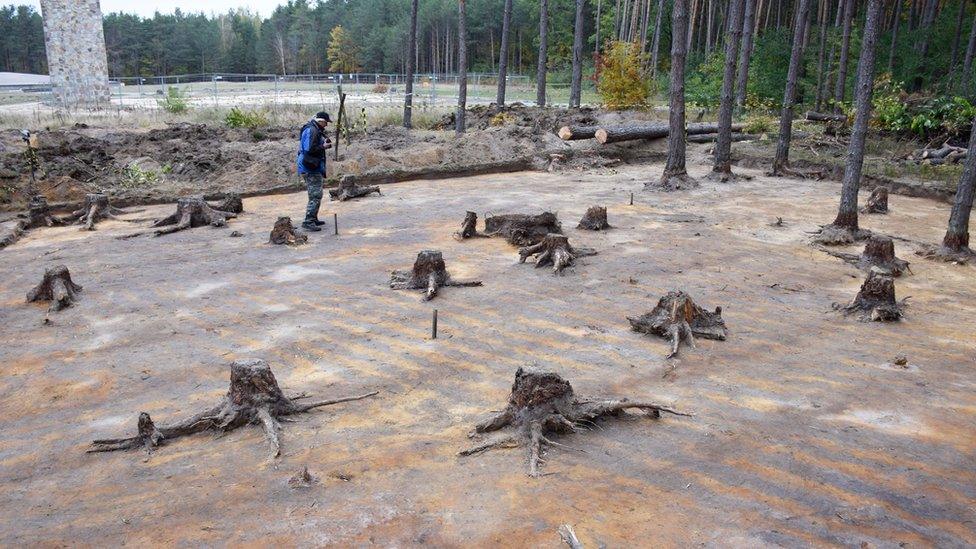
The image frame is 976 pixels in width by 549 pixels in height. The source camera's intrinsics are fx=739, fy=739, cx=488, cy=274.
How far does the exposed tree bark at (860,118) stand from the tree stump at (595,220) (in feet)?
11.4

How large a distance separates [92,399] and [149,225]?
7926 mm

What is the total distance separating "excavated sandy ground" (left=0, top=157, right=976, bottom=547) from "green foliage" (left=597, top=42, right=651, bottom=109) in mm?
15145

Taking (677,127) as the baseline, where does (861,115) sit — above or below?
above

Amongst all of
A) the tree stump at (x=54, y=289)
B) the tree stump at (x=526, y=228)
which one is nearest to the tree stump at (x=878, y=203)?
the tree stump at (x=526, y=228)

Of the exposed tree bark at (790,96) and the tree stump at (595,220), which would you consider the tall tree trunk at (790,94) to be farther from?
the tree stump at (595,220)

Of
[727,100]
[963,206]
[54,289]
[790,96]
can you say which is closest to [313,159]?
[54,289]

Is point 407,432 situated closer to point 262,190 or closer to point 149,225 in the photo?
point 149,225

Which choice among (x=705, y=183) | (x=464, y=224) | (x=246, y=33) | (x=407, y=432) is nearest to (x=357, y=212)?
(x=464, y=224)

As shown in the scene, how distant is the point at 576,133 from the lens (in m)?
21.5

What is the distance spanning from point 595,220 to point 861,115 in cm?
431

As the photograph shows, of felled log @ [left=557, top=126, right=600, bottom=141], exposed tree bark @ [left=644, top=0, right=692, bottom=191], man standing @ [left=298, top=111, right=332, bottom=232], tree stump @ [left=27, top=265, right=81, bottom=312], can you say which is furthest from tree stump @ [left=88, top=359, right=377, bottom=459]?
felled log @ [left=557, top=126, right=600, bottom=141]

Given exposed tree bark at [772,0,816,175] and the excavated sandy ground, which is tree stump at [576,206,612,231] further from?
exposed tree bark at [772,0,816,175]

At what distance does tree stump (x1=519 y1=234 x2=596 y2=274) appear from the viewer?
382 inches

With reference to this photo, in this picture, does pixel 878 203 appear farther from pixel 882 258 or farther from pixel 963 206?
pixel 882 258
